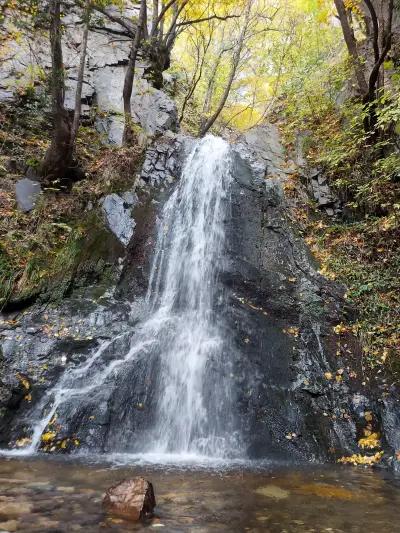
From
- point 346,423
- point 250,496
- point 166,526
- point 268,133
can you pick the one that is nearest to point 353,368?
point 346,423

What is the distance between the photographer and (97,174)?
918cm

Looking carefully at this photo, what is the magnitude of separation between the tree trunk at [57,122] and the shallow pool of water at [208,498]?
6.32 metres

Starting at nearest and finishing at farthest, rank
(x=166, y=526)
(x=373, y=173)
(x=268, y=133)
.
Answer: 1. (x=166, y=526)
2. (x=373, y=173)
3. (x=268, y=133)

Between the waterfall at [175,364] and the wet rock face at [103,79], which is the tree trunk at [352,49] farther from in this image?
the wet rock face at [103,79]

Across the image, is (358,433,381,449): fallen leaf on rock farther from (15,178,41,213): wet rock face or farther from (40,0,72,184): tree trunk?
(40,0,72,184): tree trunk

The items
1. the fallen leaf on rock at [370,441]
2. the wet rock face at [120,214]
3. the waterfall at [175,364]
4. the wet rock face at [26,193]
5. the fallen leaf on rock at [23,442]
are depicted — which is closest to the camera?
the fallen leaf on rock at [23,442]

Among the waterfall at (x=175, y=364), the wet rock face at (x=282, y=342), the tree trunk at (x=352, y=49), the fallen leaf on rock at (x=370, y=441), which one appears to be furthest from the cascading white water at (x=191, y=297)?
the tree trunk at (x=352, y=49)

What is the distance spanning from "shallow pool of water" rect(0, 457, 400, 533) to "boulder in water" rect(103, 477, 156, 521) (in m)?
0.07

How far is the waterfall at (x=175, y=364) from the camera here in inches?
203

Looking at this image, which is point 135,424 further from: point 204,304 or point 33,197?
point 33,197

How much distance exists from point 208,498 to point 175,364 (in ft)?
9.31

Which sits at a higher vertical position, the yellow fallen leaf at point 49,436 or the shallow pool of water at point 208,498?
the yellow fallen leaf at point 49,436

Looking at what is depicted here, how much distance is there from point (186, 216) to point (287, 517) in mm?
6403

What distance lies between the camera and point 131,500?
2.78 metres
